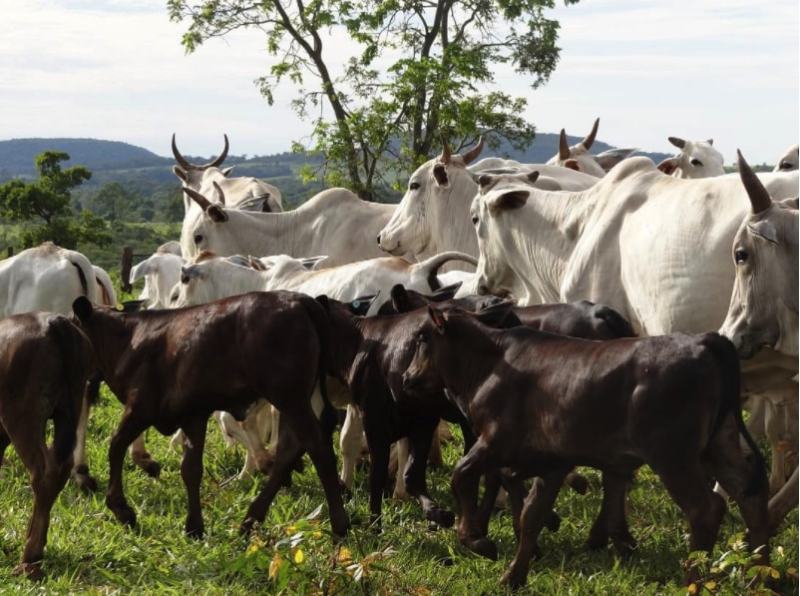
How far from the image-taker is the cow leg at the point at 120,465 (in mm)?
6652

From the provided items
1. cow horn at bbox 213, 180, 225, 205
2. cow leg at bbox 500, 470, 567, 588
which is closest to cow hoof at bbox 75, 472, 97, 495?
cow leg at bbox 500, 470, 567, 588

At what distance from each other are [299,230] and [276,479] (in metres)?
5.21

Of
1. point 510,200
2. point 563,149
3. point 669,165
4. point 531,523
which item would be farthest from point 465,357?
point 563,149

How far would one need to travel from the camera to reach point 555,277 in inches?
320

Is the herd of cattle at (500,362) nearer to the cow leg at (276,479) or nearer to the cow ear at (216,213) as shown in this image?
the cow leg at (276,479)

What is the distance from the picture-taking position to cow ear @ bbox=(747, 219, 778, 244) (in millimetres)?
5711

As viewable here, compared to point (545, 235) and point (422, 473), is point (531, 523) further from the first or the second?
point (545, 235)

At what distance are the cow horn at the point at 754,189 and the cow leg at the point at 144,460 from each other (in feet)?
12.6

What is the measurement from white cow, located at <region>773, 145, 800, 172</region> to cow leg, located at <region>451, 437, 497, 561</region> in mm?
5258

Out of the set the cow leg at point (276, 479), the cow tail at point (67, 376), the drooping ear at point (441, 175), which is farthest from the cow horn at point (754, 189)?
the drooping ear at point (441, 175)

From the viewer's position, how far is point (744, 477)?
5449mm

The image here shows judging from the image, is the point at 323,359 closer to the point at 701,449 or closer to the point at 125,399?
the point at 125,399

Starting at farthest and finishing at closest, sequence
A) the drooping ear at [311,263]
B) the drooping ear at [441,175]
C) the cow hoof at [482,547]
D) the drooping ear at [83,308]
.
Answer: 1. the drooping ear at [441,175]
2. the drooping ear at [311,263]
3. the drooping ear at [83,308]
4. the cow hoof at [482,547]

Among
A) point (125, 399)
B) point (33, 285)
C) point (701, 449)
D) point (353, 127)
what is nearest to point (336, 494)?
point (125, 399)
